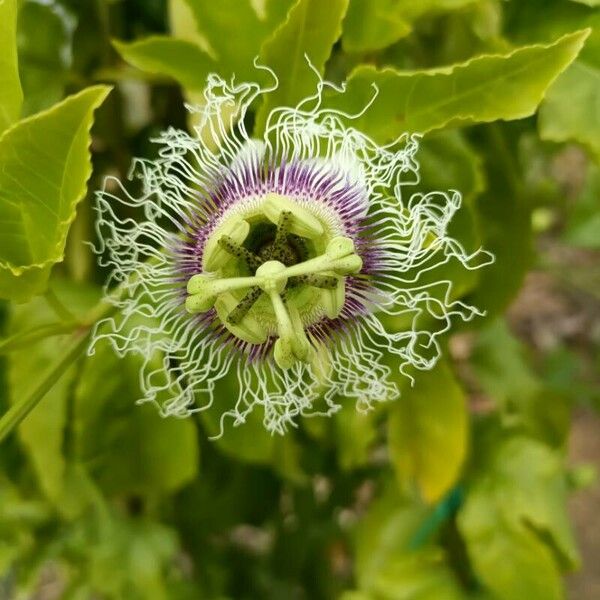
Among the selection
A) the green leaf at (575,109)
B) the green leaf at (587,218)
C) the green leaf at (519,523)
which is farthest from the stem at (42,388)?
the green leaf at (587,218)

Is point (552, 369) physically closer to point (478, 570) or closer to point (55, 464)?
point (478, 570)

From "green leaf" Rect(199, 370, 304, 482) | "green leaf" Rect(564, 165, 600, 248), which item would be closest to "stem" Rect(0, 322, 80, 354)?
"green leaf" Rect(199, 370, 304, 482)

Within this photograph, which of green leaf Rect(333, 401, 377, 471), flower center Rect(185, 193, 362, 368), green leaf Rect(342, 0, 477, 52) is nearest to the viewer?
flower center Rect(185, 193, 362, 368)

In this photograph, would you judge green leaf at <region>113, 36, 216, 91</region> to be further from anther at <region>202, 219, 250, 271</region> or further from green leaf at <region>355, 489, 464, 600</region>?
green leaf at <region>355, 489, 464, 600</region>

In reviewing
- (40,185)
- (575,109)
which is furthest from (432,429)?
(40,185)

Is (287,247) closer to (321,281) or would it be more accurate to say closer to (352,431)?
(321,281)
